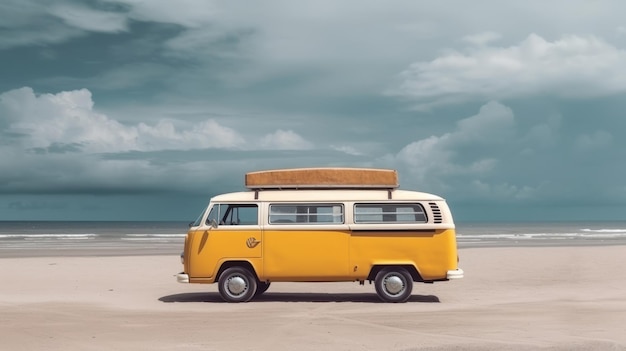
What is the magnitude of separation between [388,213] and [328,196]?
1.29m

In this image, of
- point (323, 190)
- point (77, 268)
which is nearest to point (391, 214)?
point (323, 190)

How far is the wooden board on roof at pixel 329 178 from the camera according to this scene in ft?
50.5

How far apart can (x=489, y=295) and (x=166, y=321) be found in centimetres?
793

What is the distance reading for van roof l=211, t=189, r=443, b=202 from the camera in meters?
15.3

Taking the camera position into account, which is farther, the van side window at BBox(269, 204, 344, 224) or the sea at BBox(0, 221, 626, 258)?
the sea at BBox(0, 221, 626, 258)

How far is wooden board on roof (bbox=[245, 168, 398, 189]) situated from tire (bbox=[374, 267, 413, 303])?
70.5 inches

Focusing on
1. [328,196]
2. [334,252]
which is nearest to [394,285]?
[334,252]

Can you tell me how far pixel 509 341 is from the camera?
10.4 m

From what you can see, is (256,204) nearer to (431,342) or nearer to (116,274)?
(431,342)

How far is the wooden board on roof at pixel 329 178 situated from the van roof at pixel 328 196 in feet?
0.38

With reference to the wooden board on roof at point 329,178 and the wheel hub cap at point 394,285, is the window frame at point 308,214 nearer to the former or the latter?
the wooden board on roof at point 329,178

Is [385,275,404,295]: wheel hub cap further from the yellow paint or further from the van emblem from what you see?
the van emblem

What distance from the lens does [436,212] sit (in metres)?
15.2

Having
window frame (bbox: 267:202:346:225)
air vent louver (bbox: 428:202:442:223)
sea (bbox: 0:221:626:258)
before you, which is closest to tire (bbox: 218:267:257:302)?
window frame (bbox: 267:202:346:225)
